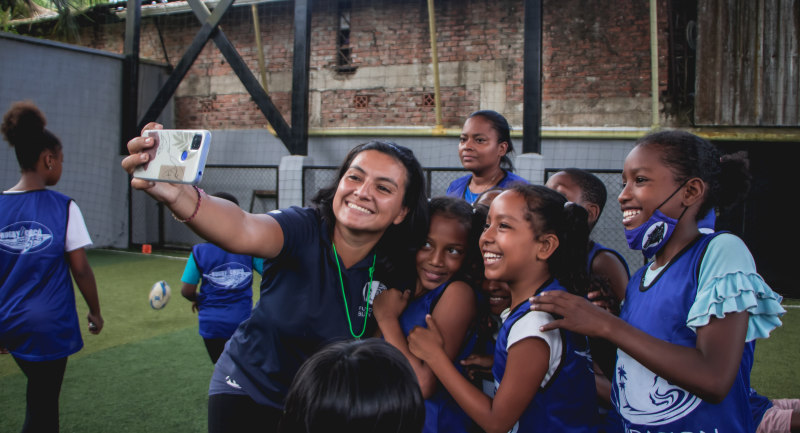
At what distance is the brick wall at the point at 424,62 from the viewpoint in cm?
952

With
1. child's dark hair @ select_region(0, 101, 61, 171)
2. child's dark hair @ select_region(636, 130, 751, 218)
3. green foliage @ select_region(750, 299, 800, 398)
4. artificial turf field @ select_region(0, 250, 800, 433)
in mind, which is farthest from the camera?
green foliage @ select_region(750, 299, 800, 398)

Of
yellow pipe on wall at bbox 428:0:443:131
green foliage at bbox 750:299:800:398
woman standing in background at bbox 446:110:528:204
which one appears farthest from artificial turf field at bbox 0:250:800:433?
yellow pipe on wall at bbox 428:0:443:131

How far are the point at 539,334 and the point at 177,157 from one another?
1135mm

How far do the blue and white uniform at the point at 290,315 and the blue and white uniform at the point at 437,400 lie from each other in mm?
261

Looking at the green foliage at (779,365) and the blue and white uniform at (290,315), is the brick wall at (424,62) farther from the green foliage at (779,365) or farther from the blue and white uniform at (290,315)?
the blue and white uniform at (290,315)

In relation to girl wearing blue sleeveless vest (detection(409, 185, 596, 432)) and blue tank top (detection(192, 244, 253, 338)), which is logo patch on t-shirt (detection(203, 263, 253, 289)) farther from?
girl wearing blue sleeveless vest (detection(409, 185, 596, 432))

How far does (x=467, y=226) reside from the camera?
2107mm

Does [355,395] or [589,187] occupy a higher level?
[589,187]

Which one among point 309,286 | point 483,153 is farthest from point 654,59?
point 309,286

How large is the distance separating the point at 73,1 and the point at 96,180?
15.0 ft

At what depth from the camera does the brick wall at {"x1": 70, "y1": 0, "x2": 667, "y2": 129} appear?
9.52 metres

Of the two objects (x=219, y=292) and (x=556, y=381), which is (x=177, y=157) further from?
(x=219, y=292)

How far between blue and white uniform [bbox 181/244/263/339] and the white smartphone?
7.26 ft

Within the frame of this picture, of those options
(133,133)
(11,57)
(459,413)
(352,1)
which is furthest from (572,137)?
(11,57)
